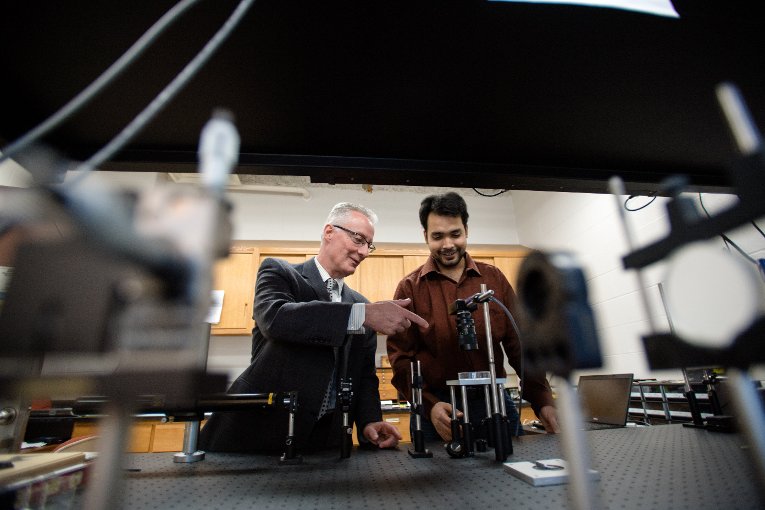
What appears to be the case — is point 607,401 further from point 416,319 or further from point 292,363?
point 292,363

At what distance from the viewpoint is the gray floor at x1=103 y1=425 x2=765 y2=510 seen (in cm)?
49

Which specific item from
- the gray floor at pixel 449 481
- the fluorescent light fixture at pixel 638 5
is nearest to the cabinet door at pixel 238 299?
the gray floor at pixel 449 481

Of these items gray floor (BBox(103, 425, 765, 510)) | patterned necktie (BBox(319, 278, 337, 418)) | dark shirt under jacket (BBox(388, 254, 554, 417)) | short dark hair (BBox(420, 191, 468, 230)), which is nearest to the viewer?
gray floor (BBox(103, 425, 765, 510))

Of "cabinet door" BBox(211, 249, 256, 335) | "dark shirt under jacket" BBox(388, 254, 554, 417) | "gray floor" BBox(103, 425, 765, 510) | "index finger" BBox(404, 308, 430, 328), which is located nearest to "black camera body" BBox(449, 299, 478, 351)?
"index finger" BBox(404, 308, 430, 328)

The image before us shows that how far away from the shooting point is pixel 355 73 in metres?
0.63

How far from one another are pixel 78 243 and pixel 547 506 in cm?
55

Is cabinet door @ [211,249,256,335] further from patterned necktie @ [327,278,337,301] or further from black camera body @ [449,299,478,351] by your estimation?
black camera body @ [449,299,478,351]

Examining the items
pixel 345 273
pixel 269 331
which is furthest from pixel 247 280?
pixel 269 331

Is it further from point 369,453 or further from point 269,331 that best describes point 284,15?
point 369,453

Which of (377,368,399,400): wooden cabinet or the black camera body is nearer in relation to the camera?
the black camera body

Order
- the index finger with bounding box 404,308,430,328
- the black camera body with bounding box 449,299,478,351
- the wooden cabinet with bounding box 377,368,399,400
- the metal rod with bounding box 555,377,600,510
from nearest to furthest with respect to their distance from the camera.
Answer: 1. the metal rod with bounding box 555,377,600,510
2. the black camera body with bounding box 449,299,478,351
3. the index finger with bounding box 404,308,430,328
4. the wooden cabinet with bounding box 377,368,399,400

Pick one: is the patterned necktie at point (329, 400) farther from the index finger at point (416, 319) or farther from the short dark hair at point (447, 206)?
the short dark hair at point (447, 206)

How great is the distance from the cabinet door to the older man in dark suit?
96.0 inches

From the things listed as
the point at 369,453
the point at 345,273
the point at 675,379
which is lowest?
the point at 369,453
